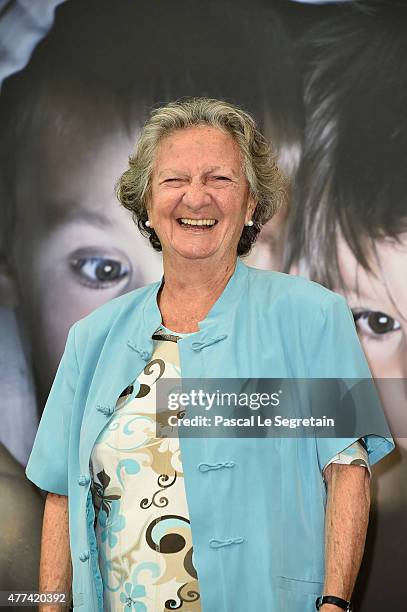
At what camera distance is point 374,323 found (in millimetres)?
2238

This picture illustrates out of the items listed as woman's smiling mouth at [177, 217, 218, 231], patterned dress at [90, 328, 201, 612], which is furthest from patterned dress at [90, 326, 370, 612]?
woman's smiling mouth at [177, 217, 218, 231]

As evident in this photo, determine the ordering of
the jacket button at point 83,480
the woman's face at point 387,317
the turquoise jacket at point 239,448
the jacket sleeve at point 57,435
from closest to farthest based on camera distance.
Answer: the turquoise jacket at point 239,448, the jacket button at point 83,480, the jacket sleeve at point 57,435, the woman's face at point 387,317

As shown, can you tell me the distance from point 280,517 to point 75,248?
1.10 m

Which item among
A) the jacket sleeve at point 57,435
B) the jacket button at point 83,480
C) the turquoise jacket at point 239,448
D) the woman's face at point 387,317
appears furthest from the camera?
the woman's face at point 387,317

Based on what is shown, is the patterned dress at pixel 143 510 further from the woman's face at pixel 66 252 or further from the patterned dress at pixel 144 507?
the woman's face at pixel 66 252

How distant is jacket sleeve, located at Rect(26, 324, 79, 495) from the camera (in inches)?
66.6

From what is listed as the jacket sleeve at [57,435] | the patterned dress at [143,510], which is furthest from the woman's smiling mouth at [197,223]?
the jacket sleeve at [57,435]

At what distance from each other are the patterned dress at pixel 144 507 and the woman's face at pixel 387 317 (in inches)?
29.7

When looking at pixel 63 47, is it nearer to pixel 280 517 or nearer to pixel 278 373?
pixel 278 373

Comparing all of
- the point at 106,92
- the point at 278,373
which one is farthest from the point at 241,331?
the point at 106,92

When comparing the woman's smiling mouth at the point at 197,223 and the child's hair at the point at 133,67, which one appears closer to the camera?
the woman's smiling mouth at the point at 197,223

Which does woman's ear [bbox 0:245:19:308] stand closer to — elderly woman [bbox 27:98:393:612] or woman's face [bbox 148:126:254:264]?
elderly woman [bbox 27:98:393:612]

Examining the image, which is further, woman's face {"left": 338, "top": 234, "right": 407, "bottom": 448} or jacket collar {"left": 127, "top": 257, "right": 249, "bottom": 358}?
woman's face {"left": 338, "top": 234, "right": 407, "bottom": 448}

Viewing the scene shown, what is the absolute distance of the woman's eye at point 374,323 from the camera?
223 cm
